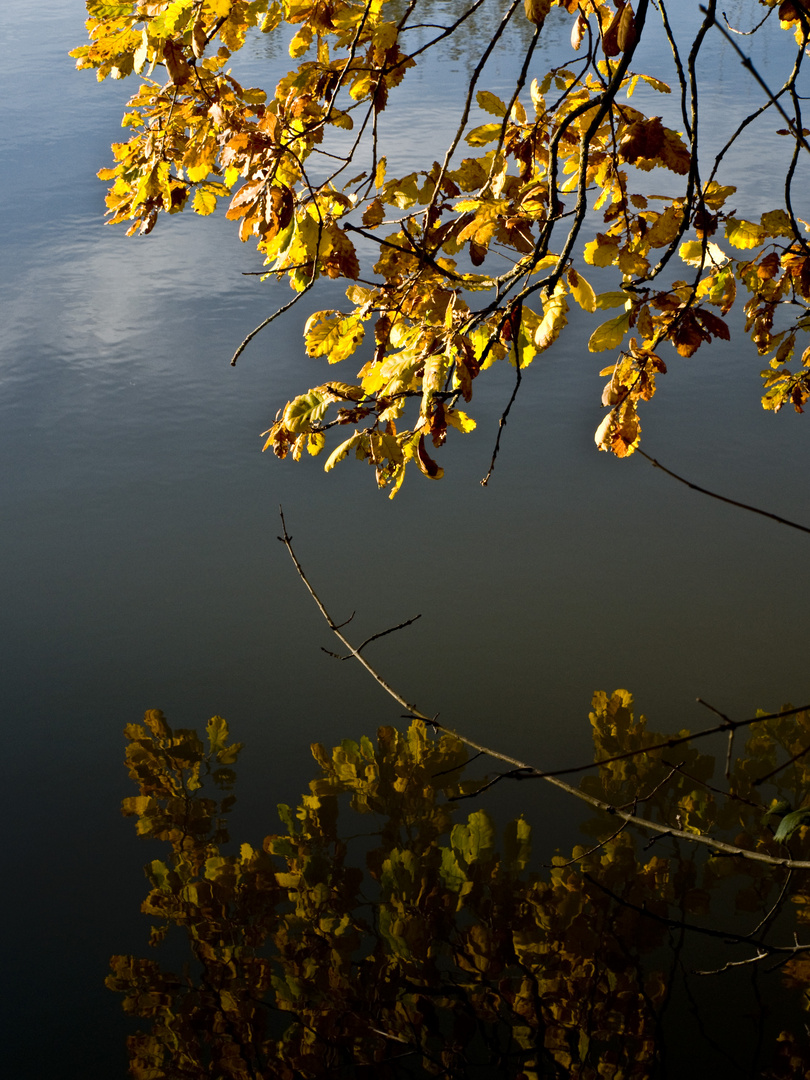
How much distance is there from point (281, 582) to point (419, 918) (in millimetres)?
1017

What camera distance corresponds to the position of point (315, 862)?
5.49 feet

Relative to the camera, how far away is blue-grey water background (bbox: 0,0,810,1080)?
5.76ft

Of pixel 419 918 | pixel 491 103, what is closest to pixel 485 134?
pixel 491 103

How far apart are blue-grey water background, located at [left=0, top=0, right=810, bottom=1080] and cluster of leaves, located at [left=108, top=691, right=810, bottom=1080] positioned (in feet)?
0.22

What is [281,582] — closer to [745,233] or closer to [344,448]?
[344,448]

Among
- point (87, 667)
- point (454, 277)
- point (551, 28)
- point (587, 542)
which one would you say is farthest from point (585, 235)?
point (551, 28)

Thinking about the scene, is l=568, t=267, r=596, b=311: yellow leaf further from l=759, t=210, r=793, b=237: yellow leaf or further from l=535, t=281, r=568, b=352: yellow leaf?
l=759, t=210, r=793, b=237: yellow leaf

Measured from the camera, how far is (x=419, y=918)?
1.55 meters

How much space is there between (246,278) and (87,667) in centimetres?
241

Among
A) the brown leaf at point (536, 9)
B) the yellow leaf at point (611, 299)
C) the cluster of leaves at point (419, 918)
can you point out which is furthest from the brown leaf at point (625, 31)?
the cluster of leaves at point (419, 918)

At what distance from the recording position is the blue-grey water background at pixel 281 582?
1.76m

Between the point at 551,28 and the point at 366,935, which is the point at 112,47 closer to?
the point at 366,935

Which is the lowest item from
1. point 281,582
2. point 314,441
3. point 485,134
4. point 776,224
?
point 281,582

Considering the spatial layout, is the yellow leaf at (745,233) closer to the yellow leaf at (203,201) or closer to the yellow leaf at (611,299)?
the yellow leaf at (611,299)
